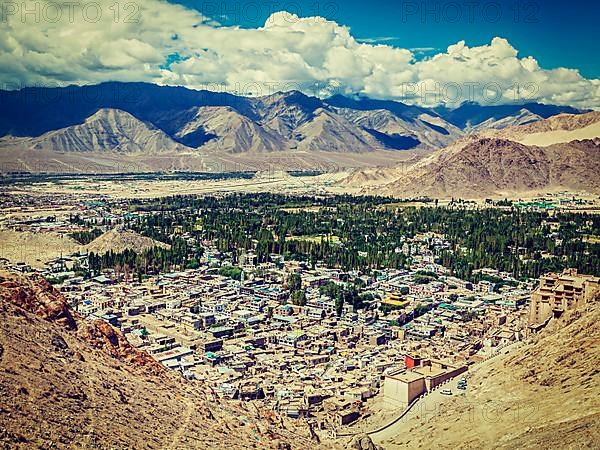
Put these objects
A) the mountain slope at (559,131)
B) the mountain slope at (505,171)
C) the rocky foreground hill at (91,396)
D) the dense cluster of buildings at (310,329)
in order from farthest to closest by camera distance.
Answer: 1. the mountain slope at (559,131)
2. the mountain slope at (505,171)
3. the dense cluster of buildings at (310,329)
4. the rocky foreground hill at (91,396)

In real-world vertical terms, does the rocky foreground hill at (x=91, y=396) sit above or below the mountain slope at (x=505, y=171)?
below

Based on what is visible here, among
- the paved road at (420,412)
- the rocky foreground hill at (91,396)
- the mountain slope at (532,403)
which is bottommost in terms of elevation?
the paved road at (420,412)

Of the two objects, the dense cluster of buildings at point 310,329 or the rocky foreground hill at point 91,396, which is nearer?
the rocky foreground hill at point 91,396

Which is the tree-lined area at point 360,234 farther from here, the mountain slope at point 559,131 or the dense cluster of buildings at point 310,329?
the mountain slope at point 559,131

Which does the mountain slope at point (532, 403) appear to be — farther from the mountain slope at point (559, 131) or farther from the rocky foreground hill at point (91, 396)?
the mountain slope at point (559, 131)

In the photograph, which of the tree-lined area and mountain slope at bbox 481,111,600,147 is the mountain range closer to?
mountain slope at bbox 481,111,600,147

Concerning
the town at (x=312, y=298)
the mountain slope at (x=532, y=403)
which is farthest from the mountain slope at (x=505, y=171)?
the mountain slope at (x=532, y=403)

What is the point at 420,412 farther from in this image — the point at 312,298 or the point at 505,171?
the point at 505,171

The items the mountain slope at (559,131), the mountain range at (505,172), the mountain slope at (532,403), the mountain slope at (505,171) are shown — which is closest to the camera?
the mountain slope at (532,403)

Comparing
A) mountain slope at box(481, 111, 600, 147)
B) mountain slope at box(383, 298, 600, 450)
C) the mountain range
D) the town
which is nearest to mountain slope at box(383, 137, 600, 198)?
the mountain range

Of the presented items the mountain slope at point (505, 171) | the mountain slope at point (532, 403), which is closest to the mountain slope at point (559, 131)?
the mountain slope at point (505, 171)
